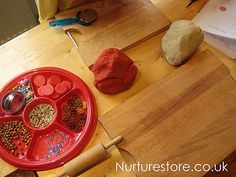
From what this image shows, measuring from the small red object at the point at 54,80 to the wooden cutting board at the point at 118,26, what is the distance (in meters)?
0.08

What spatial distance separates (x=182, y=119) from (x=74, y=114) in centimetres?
26

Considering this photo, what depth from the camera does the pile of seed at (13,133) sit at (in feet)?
2.39

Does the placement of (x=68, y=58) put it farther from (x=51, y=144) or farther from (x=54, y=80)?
(x=51, y=144)

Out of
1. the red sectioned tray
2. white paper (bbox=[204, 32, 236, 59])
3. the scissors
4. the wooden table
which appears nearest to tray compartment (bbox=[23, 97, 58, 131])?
the red sectioned tray

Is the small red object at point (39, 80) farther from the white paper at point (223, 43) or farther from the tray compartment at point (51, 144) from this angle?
the white paper at point (223, 43)

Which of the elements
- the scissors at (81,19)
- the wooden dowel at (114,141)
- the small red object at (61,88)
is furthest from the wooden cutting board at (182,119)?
the scissors at (81,19)

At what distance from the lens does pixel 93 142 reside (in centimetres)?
73

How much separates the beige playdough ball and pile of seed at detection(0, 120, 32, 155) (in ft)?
1.32

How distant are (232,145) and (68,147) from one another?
0.37 meters

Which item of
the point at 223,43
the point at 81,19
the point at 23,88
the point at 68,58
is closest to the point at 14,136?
the point at 23,88

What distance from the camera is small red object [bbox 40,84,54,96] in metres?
0.76

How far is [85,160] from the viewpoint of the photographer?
0.66m

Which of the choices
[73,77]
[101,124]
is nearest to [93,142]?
[101,124]

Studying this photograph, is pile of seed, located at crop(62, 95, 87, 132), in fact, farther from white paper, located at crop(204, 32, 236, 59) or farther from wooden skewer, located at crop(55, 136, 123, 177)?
white paper, located at crop(204, 32, 236, 59)
